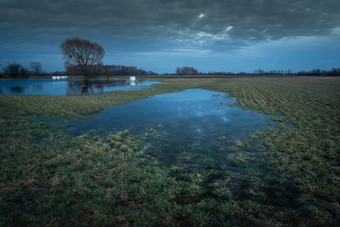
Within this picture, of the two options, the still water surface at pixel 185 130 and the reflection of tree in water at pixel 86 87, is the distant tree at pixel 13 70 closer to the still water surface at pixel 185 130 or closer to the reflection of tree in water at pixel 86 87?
the reflection of tree in water at pixel 86 87

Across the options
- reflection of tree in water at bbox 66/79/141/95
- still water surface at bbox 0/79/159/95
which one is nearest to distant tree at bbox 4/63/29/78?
still water surface at bbox 0/79/159/95

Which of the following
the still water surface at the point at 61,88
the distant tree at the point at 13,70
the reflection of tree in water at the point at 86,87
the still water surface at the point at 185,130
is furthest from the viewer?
the distant tree at the point at 13,70

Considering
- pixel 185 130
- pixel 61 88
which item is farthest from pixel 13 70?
pixel 185 130

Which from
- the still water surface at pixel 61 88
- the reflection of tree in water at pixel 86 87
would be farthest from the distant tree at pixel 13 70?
the reflection of tree in water at pixel 86 87

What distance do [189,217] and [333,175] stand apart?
5074 millimetres

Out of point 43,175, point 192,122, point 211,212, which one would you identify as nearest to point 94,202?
point 43,175

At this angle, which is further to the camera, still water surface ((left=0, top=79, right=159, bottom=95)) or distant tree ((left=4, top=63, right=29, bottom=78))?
distant tree ((left=4, top=63, right=29, bottom=78))

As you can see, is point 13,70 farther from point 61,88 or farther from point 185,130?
point 185,130

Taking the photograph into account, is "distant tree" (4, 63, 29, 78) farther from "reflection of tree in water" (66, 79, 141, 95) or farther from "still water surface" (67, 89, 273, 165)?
"still water surface" (67, 89, 273, 165)

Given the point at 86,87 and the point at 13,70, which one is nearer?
the point at 86,87

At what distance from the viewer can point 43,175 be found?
519 cm

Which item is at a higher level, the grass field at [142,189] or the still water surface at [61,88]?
the still water surface at [61,88]

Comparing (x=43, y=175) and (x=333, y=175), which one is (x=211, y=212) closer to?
(x=333, y=175)

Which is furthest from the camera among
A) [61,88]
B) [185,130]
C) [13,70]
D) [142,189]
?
[13,70]
